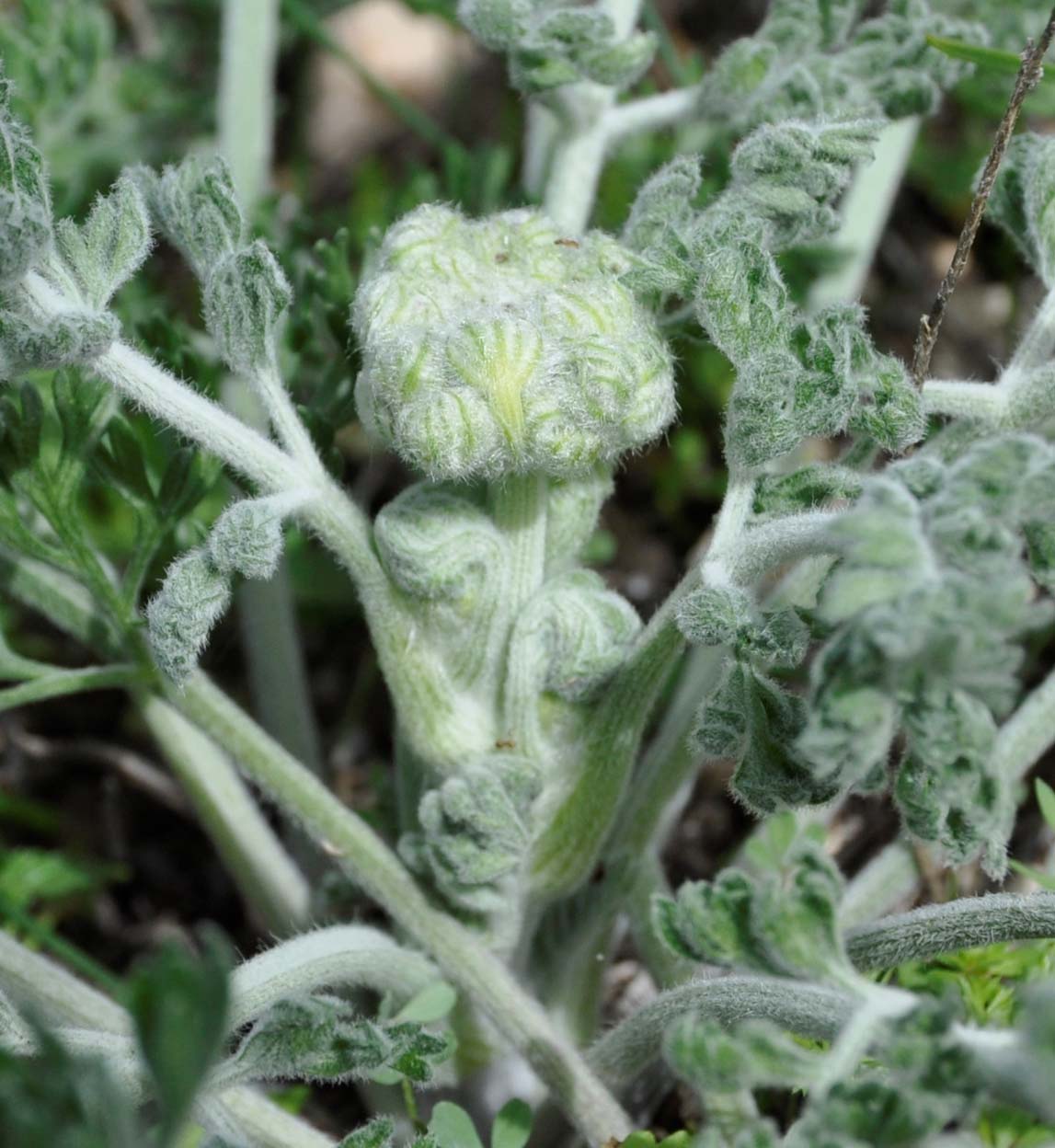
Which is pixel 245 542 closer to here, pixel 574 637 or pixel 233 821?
pixel 574 637

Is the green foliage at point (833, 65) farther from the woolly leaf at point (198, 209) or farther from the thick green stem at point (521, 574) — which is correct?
the woolly leaf at point (198, 209)

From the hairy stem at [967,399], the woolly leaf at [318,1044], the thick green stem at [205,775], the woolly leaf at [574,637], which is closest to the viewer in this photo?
the woolly leaf at [318,1044]

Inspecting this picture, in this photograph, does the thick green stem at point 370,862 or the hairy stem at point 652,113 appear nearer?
the thick green stem at point 370,862

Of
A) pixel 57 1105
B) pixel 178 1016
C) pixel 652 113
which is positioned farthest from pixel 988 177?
pixel 57 1105

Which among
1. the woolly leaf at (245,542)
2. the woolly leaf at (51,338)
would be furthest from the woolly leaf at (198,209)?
the woolly leaf at (245,542)

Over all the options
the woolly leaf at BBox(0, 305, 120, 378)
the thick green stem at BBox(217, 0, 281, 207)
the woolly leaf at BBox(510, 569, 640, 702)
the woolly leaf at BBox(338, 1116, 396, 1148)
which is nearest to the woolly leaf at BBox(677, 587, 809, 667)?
the woolly leaf at BBox(510, 569, 640, 702)

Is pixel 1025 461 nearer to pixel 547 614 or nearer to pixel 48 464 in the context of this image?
pixel 547 614
